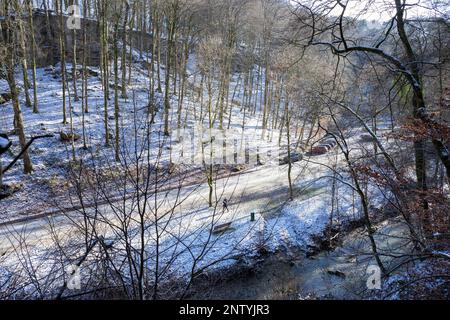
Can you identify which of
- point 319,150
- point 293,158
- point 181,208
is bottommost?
point 293,158

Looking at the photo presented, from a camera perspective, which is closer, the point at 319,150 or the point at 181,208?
the point at 181,208

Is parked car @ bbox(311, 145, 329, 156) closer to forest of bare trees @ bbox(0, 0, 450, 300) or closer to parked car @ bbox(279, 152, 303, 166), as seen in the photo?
Answer: forest of bare trees @ bbox(0, 0, 450, 300)

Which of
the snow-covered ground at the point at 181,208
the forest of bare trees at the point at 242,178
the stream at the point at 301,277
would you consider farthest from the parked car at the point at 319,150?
the stream at the point at 301,277

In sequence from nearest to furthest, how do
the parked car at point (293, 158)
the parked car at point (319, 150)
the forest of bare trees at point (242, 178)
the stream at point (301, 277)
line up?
the forest of bare trees at point (242, 178) → the stream at point (301, 277) → the parked car at point (293, 158) → the parked car at point (319, 150)

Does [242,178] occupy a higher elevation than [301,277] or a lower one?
higher

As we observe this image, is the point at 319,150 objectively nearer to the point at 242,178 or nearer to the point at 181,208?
the point at 242,178

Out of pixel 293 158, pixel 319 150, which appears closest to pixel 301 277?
pixel 293 158

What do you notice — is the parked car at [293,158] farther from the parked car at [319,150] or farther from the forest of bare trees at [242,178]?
the parked car at [319,150]

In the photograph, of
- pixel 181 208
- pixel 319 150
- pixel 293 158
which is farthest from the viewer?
pixel 319 150

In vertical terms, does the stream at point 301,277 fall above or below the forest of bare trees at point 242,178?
below
